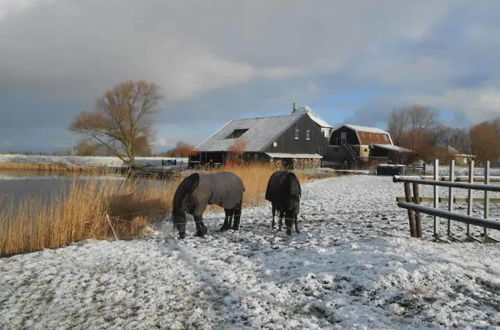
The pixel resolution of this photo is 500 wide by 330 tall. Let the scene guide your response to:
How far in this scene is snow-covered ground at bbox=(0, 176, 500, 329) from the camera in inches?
144

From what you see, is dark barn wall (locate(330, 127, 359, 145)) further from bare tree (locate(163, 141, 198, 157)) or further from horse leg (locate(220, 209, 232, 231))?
horse leg (locate(220, 209, 232, 231))

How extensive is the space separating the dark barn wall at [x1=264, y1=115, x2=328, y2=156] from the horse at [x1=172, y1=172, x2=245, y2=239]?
33.2 meters

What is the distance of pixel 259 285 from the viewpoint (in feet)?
14.7

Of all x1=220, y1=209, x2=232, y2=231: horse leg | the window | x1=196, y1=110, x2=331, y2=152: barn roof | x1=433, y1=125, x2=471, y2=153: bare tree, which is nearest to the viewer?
x1=220, y1=209, x2=232, y2=231: horse leg

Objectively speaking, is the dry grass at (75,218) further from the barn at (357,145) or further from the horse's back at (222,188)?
the barn at (357,145)

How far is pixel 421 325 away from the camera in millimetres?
3373

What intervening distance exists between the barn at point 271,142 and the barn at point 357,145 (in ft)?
26.3

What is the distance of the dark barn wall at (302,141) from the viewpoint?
42750mm

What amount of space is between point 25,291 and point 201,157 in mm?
41805

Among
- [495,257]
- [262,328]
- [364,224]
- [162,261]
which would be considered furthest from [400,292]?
[364,224]

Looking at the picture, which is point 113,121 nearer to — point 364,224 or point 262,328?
point 364,224

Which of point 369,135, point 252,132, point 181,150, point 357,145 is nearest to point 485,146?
point 369,135

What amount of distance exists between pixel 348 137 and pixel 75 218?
5271cm

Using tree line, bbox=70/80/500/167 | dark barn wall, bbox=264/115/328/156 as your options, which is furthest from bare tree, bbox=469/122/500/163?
dark barn wall, bbox=264/115/328/156
